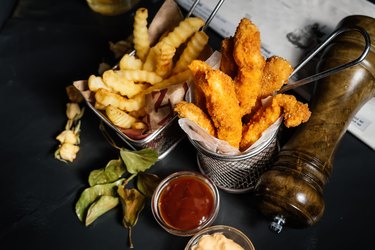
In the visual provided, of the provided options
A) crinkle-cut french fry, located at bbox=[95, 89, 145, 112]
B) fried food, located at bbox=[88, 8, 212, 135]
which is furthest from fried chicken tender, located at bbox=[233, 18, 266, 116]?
crinkle-cut french fry, located at bbox=[95, 89, 145, 112]

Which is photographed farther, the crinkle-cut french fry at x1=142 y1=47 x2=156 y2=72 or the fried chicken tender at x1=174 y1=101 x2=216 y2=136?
the crinkle-cut french fry at x1=142 y1=47 x2=156 y2=72

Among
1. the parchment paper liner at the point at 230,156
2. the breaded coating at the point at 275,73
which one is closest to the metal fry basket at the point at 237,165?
the parchment paper liner at the point at 230,156

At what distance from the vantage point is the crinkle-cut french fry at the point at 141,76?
0.95 meters

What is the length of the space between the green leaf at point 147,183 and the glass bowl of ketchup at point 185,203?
48 millimetres

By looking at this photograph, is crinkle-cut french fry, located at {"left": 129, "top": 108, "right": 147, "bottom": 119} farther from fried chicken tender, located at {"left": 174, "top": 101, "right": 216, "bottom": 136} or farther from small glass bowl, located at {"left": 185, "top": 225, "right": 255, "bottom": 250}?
small glass bowl, located at {"left": 185, "top": 225, "right": 255, "bottom": 250}

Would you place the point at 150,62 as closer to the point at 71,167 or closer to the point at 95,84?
the point at 95,84

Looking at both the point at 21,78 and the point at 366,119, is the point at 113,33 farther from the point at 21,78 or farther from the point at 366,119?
the point at 366,119

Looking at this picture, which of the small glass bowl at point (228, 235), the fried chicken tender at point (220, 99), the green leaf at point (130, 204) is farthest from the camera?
the green leaf at point (130, 204)

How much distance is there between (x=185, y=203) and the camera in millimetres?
941

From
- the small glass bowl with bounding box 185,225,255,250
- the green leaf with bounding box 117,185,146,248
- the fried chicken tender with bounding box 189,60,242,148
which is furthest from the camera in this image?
the green leaf with bounding box 117,185,146,248

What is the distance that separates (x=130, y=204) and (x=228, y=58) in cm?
41

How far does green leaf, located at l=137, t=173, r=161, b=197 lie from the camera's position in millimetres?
1013

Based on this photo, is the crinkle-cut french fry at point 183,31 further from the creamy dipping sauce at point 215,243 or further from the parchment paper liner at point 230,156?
the creamy dipping sauce at point 215,243

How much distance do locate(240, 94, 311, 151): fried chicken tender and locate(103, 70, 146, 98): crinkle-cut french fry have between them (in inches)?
11.0
